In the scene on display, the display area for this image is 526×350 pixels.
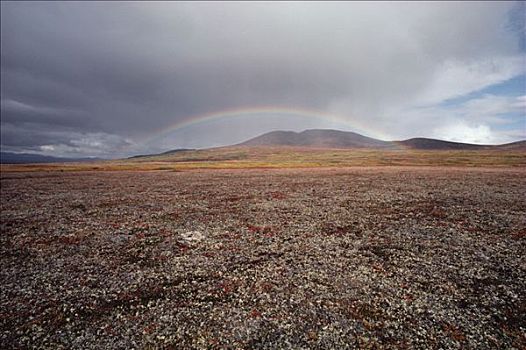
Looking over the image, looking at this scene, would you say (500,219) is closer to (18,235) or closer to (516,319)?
(516,319)

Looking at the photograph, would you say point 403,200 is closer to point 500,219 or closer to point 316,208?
point 500,219

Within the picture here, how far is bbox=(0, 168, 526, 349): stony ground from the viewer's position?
895 cm

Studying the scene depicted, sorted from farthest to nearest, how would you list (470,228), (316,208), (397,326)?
(316,208)
(470,228)
(397,326)

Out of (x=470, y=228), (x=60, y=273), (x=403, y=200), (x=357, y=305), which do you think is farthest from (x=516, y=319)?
(x=403, y=200)

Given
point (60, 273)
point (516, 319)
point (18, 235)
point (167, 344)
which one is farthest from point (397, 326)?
point (18, 235)

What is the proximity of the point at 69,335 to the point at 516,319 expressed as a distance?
16.4 metres

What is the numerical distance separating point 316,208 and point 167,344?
2131cm

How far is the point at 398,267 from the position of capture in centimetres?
1355

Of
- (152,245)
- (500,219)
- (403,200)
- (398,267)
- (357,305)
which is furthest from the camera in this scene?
(403,200)

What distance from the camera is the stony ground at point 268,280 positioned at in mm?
8945

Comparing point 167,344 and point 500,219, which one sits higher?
point 500,219

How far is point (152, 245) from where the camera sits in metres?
17.8

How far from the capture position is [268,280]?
12.6 metres

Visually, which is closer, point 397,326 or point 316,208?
point 397,326
